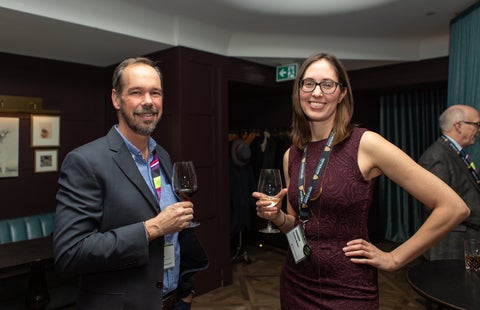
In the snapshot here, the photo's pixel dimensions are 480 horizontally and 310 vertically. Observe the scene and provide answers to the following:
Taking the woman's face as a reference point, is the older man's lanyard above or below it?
below

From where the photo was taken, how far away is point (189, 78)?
12.5ft

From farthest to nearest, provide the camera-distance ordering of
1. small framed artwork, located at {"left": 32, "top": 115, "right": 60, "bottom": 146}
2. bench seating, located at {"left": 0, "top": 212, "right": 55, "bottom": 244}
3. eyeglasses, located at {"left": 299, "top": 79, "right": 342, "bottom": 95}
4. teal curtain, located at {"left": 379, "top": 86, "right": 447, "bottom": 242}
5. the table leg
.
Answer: teal curtain, located at {"left": 379, "top": 86, "right": 447, "bottom": 242} → small framed artwork, located at {"left": 32, "top": 115, "right": 60, "bottom": 146} → bench seating, located at {"left": 0, "top": 212, "right": 55, "bottom": 244} → the table leg → eyeglasses, located at {"left": 299, "top": 79, "right": 342, "bottom": 95}

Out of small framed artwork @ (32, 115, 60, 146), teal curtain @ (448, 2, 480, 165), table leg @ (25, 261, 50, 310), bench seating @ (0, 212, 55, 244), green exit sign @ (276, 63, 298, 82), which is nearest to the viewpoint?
table leg @ (25, 261, 50, 310)

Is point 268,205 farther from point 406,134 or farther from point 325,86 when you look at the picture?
point 406,134

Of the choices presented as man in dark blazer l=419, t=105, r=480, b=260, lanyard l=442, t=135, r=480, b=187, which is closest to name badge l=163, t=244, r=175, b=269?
man in dark blazer l=419, t=105, r=480, b=260

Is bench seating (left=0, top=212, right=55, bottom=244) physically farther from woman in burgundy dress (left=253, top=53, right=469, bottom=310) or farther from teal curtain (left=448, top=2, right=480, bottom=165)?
teal curtain (left=448, top=2, right=480, bottom=165)

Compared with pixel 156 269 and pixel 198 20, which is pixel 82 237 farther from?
pixel 198 20

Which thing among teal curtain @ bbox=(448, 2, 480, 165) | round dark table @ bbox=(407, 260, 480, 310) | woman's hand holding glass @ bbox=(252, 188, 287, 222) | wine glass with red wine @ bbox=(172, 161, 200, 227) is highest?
teal curtain @ bbox=(448, 2, 480, 165)

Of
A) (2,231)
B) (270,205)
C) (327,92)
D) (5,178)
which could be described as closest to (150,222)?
(270,205)

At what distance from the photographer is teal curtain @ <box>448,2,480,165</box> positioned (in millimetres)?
3271

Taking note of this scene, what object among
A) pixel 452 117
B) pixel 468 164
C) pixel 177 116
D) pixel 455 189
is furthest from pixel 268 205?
pixel 177 116

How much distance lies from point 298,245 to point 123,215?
26.0 inches

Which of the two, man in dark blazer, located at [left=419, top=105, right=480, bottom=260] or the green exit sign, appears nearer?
man in dark blazer, located at [left=419, top=105, right=480, bottom=260]

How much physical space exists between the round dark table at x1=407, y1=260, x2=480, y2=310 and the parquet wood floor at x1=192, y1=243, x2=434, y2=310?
1.82m
